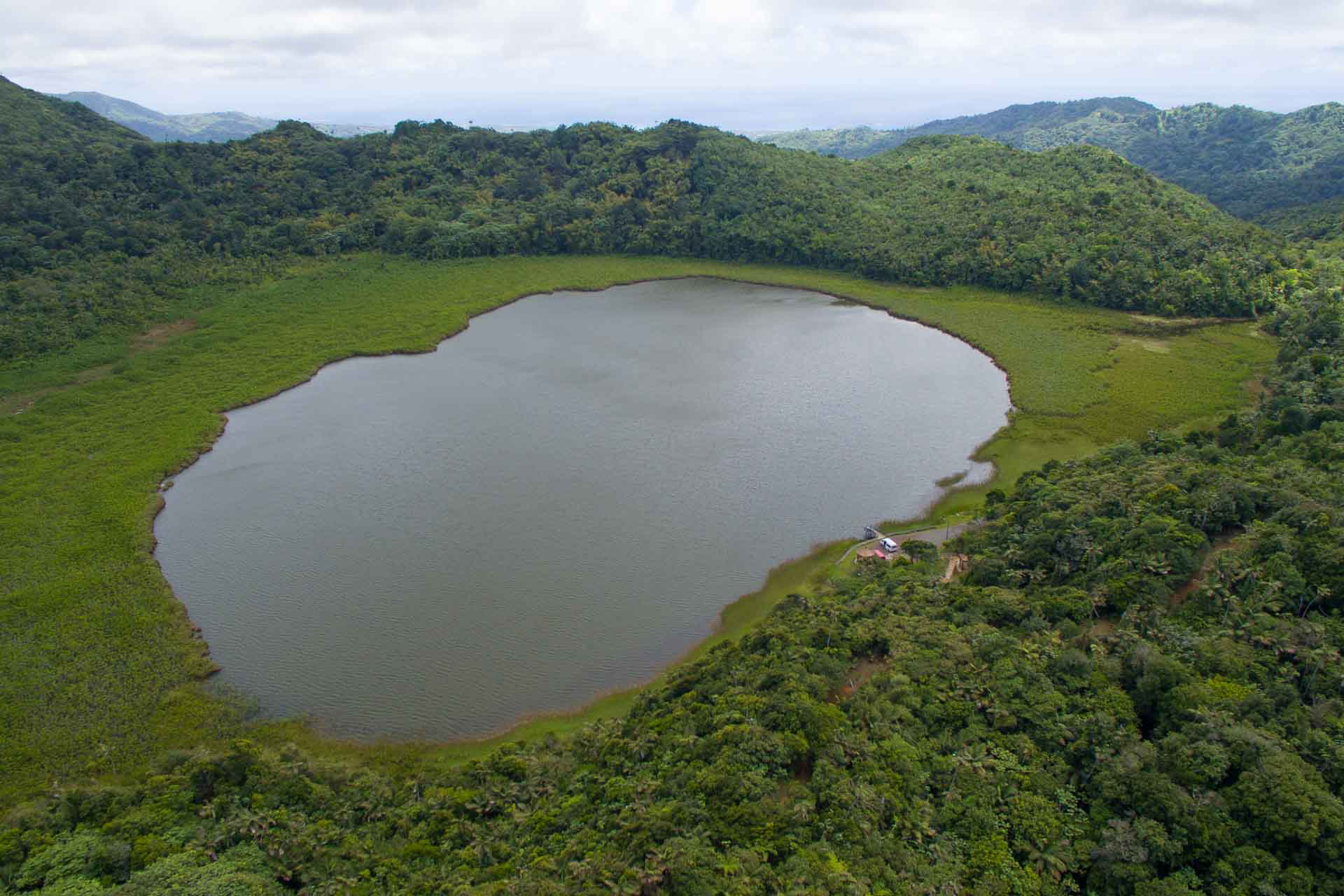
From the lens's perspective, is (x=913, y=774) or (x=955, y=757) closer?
(x=913, y=774)

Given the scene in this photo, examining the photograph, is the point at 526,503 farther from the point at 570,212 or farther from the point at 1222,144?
the point at 1222,144

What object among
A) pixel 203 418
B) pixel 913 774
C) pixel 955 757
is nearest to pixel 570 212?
pixel 203 418

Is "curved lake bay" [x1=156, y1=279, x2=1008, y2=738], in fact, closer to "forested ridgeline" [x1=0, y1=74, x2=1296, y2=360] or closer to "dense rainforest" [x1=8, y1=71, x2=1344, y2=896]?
"dense rainforest" [x1=8, y1=71, x2=1344, y2=896]

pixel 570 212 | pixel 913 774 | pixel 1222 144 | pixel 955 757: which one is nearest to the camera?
pixel 913 774

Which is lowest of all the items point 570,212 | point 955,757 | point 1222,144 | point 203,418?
point 955,757

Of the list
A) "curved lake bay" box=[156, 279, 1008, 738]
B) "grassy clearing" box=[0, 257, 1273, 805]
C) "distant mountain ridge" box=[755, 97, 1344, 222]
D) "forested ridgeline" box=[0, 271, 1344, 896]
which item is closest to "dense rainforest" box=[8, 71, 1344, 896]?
"forested ridgeline" box=[0, 271, 1344, 896]

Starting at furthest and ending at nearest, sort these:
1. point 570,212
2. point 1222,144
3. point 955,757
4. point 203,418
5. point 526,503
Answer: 1. point 1222,144
2. point 570,212
3. point 203,418
4. point 526,503
5. point 955,757
